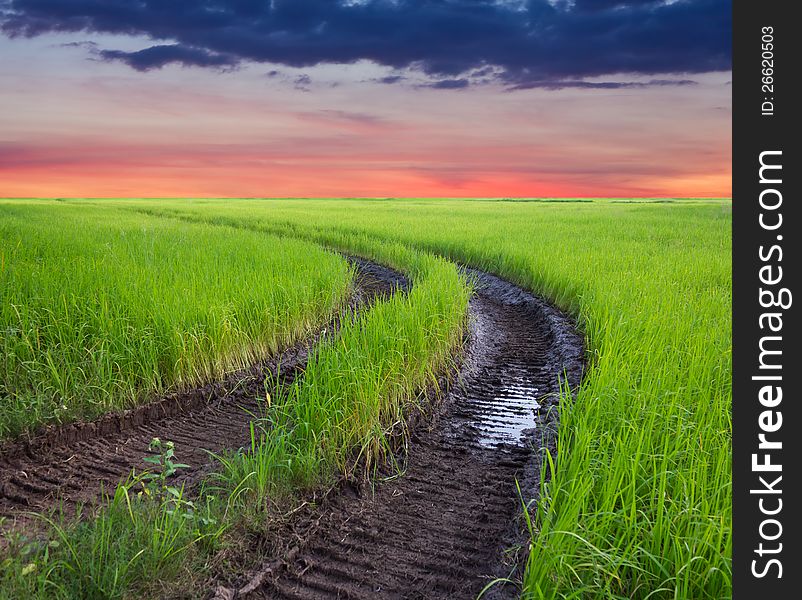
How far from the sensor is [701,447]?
10.5 feet

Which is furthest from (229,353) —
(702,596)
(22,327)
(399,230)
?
(399,230)

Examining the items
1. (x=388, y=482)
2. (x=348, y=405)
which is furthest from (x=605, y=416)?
(x=348, y=405)

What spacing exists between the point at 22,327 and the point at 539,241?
10613 millimetres

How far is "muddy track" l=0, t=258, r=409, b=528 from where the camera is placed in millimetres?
3488

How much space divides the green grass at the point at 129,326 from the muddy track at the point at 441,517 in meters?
2.09

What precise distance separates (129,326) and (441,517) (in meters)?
3.17

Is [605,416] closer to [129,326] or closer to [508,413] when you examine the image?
[508,413]

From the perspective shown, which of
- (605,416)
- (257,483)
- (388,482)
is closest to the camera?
(257,483)

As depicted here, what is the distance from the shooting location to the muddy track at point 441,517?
2.80 metres

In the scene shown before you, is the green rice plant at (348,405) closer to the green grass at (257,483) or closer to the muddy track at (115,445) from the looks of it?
the green grass at (257,483)

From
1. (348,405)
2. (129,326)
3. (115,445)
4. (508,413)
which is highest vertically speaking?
(129,326)

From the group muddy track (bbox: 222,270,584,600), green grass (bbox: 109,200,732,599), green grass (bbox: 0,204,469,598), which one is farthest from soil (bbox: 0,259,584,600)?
green grass (bbox: 109,200,732,599)

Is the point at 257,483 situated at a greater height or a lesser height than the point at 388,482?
greater

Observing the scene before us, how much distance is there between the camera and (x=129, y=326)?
5.03m
